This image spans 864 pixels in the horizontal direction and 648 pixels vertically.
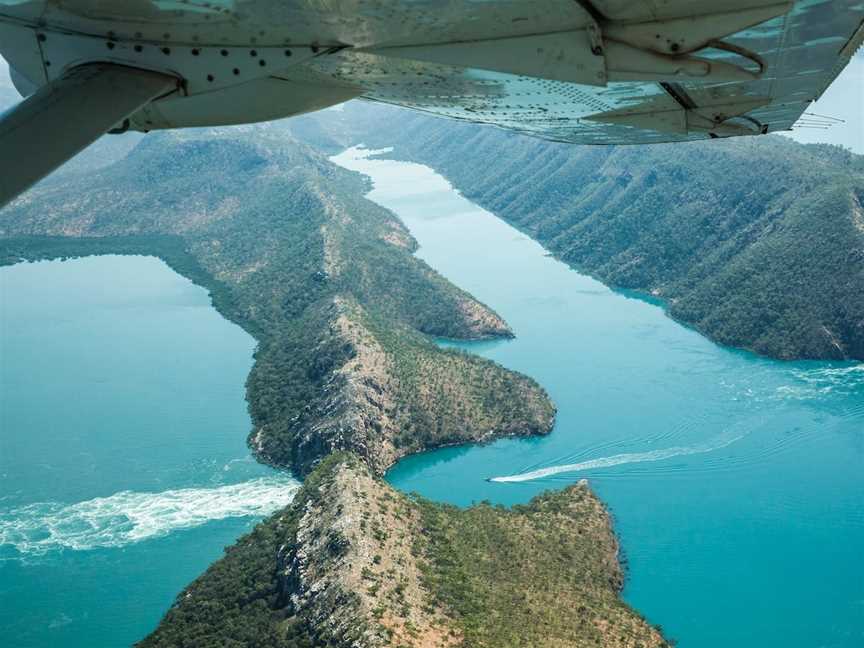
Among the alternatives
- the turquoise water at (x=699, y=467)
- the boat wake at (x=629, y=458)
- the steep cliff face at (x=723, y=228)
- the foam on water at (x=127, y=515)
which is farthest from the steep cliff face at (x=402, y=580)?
the steep cliff face at (x=723, y=228)

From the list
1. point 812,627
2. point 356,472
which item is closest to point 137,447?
point 356,472

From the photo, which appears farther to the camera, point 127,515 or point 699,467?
point 699,467

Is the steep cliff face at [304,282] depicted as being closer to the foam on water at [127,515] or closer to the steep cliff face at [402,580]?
the foam on water at [127,515]

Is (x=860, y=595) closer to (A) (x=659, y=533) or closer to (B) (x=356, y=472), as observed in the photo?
(A) (x=659, y=533)

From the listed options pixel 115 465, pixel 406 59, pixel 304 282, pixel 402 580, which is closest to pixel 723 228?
pixel 304 282

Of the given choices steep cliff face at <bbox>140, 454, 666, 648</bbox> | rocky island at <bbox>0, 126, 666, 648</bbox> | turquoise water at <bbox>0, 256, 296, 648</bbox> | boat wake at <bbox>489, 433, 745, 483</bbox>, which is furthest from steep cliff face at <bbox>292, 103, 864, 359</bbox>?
steep cliff face at <bbox>140, 454, 666, 648</bbox>

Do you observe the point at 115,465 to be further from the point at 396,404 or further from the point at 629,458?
the point at 629,458
